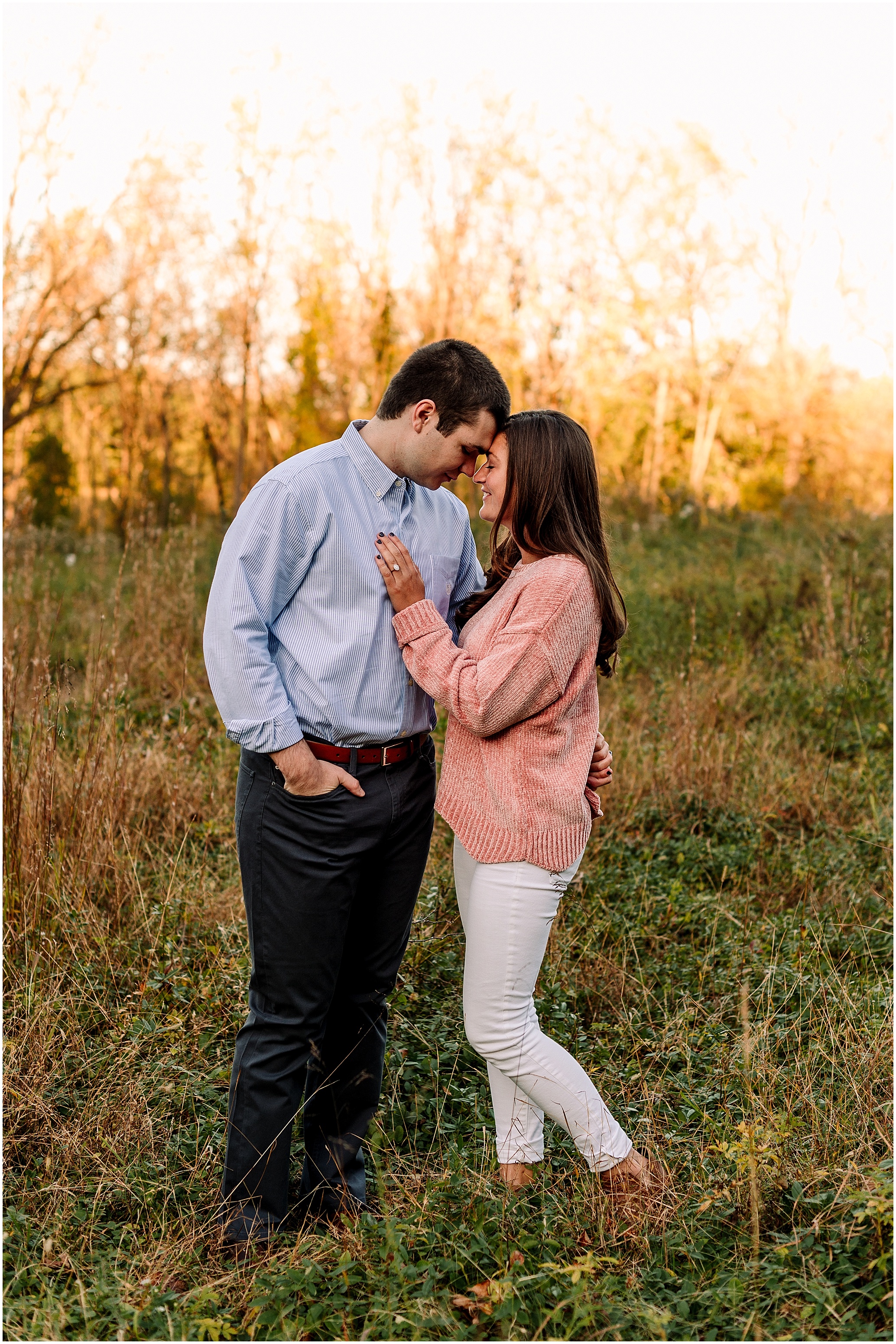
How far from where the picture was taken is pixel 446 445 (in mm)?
2598

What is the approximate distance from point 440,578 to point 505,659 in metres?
0.48

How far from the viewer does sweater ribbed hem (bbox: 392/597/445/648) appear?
97.2 inches

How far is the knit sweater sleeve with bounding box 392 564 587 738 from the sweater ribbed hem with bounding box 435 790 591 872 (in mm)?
222

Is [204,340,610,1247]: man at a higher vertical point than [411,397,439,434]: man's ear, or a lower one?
lower

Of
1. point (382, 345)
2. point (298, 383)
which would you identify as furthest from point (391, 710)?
point (298, 383)

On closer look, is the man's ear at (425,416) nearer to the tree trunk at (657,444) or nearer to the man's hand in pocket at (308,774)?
the man's hand in pocket at (308,774)

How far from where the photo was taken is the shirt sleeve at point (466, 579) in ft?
9.45

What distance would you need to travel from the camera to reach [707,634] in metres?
7.75

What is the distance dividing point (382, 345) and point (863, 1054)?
1357cm

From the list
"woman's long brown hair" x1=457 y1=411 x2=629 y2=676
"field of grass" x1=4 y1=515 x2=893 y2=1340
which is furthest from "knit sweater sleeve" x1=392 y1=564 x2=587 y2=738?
"field of grass" x1=4 y1=515 x2=893 y2=1340

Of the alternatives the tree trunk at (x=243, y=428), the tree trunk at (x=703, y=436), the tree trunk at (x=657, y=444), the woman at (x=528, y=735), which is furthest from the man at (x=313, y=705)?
the tree trunk at (x=703, y=436)

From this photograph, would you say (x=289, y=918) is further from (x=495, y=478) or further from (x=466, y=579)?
(x=495, y=478)

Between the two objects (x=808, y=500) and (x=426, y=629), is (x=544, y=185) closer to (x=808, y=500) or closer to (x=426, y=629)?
(x=808, y=500)

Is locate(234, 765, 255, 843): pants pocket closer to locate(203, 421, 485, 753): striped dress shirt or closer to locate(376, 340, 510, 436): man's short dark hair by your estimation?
locate(203, 421, 485, 753): striped dress shirt
